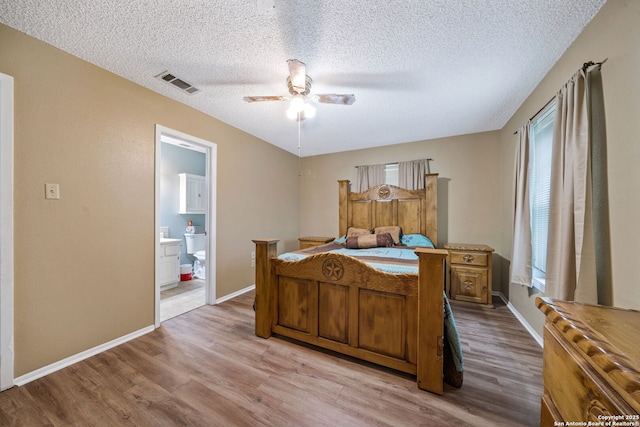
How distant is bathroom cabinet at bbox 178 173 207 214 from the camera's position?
4.29 meters

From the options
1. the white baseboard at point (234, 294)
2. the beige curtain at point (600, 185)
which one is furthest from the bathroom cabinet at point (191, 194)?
the beige curtain at point (600, 185)

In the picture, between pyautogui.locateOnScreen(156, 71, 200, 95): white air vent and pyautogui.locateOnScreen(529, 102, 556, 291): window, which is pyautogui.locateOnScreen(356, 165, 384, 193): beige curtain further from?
pyautogui.locateOnScreen(156, 71, 200, 95): white air vent

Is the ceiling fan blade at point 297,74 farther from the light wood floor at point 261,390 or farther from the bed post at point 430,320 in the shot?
the light wood floor at point 261,390

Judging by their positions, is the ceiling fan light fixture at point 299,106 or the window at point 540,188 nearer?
the ceiling fan light fixture at point 299,106

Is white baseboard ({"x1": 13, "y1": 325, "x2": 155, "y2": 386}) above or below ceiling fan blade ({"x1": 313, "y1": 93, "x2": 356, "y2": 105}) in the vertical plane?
below

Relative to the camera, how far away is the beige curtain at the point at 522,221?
7.52 feet

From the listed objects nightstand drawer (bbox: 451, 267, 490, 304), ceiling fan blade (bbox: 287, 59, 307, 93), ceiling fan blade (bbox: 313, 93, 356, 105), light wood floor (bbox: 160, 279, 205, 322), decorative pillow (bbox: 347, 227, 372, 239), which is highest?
ceiling fan blade (bbox: 287, 59, 307, 93)

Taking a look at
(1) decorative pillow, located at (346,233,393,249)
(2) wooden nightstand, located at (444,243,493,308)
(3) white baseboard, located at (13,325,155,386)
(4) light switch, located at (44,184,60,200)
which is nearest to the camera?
(3) white baseboard, located at (13,325,155,386)

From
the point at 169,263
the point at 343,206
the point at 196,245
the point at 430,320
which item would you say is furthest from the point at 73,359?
the point at 343,206

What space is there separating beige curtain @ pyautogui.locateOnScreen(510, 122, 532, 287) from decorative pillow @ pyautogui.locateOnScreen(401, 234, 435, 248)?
3.32 feet

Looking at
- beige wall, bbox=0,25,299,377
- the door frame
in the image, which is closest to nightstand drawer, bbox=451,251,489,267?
beige wall, bbox=0,25,299,377

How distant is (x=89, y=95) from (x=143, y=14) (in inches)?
38.9

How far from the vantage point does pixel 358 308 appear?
180 centimetres

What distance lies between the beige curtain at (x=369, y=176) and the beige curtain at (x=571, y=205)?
7.95 feet
